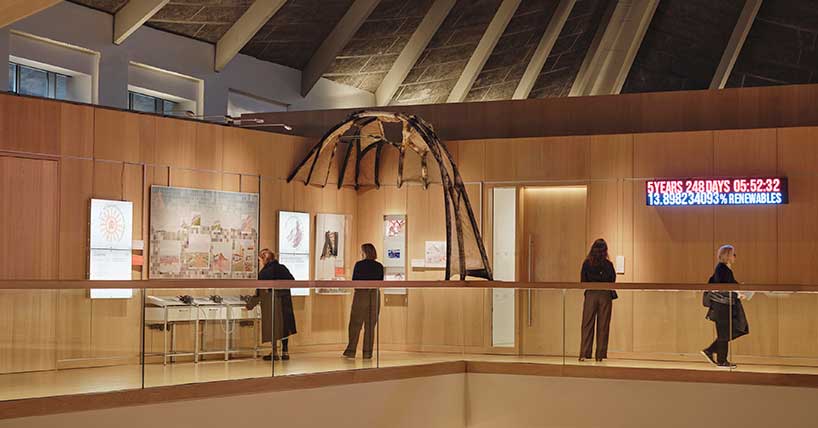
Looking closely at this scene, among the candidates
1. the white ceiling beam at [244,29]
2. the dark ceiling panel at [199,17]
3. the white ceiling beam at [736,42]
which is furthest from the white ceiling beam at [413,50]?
the white ceiling beam at [736,42]

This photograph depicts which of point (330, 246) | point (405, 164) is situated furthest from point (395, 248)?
point (405, 164)

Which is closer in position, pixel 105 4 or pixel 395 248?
pixel 395 248

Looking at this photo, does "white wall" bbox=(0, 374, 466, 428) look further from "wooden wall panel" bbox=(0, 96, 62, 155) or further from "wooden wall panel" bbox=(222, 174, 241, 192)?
"wooden wall panel" bbox=(222, 174, 241, 192)

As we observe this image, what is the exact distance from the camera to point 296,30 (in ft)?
71.4

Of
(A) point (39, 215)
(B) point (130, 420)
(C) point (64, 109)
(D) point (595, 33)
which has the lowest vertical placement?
(B) point (130, 420)

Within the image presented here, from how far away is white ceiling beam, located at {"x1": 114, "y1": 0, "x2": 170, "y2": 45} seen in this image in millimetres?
18188

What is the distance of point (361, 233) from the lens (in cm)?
1728

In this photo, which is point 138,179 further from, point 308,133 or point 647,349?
point 647,349

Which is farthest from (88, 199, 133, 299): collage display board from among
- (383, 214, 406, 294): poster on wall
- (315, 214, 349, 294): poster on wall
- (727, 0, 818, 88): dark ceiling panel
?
(727, 0, 818, 88): dark ceiling panel

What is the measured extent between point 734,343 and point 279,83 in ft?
43.1

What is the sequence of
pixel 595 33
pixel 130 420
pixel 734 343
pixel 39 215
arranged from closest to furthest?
pixel 130 420 → pixel 734 343 → pixel 39 215 → pixel 595 33

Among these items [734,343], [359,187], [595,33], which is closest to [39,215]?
[359,187]

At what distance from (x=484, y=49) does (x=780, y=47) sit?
21.5 feet

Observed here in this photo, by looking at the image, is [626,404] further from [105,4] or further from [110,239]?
[105,4]
